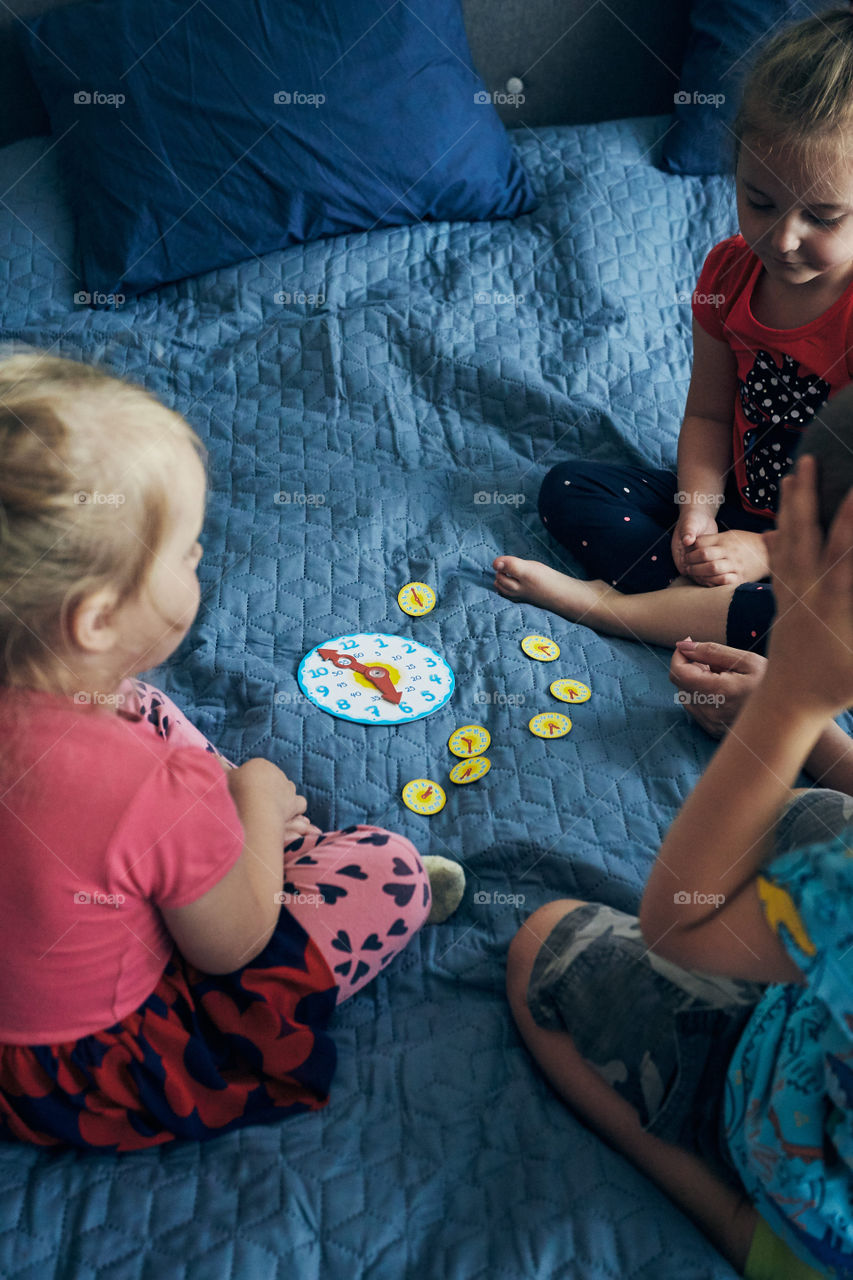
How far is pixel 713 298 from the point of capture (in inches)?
55.8

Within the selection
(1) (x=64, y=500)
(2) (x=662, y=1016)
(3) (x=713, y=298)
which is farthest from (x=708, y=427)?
(1) (x=64, y=500)

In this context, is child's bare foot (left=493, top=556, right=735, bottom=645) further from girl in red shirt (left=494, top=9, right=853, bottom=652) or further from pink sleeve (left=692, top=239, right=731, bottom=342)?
pink sleeve (left=692, top=239, right=731, bottom=342)

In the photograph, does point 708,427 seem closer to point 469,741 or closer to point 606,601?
point 606,601

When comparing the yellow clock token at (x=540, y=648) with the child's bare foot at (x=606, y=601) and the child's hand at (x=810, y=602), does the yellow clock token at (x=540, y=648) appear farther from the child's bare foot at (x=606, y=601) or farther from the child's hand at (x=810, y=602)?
the child's hand at (x=810, y=602)

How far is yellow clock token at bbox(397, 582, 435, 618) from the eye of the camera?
1324 millimetres

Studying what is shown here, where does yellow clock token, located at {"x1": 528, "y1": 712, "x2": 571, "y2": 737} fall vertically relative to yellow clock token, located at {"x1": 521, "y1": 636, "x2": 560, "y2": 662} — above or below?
below

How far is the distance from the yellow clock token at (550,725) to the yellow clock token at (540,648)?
102 mm

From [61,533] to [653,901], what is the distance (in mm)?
454

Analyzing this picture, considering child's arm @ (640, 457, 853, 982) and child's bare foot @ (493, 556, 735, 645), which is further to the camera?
child's bare foot @ (493, 556, 735, 645)

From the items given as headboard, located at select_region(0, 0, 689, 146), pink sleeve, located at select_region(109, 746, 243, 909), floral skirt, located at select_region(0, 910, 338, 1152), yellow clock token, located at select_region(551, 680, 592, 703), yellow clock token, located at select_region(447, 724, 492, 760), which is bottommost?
floral skirt, located at select_region(0, 910, 338, 1152)

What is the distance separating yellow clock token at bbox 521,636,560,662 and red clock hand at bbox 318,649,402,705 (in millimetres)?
176

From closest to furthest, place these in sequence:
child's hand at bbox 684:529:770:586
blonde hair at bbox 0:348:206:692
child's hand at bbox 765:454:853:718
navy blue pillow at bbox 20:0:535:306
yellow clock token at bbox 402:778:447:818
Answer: child's hand at bbox 765:454:853:718
blonde hair at bbox 0:348:206:692
yellow clock token at bbox 402:778:447:818
child's hand at bbox 684:529:770:586
navy blue pillow at bbox 20:0:535:306

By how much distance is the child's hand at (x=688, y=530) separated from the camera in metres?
1.38

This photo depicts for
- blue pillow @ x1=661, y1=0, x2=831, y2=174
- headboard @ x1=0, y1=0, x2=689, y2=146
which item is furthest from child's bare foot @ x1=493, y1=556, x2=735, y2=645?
headboard @ x1=0, y1=0, x2=689, y2=146
